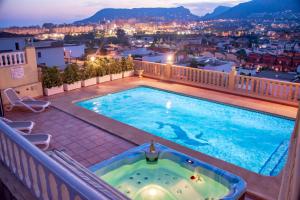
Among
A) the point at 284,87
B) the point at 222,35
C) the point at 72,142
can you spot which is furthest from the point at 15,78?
the point at 222,35

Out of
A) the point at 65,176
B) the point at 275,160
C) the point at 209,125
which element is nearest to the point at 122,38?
the point at 209,125

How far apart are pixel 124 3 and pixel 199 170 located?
22.9 meters

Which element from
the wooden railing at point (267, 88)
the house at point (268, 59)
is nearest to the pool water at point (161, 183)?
the wooden railing at point (267, 88)

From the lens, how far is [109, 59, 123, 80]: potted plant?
39.6ft

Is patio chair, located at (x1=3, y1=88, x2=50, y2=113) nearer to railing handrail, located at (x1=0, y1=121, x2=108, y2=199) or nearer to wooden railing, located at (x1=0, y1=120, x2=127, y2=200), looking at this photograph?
wooden railing, located at (x1=0, y1=120, x2=127, y2=200)

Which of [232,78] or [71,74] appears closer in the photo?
[232,78]

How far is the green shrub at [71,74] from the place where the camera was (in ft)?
33.5

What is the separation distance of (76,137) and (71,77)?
4.63 meters

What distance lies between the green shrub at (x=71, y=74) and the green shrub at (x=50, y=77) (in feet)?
1.35

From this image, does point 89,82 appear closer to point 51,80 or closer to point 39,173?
point 51,80

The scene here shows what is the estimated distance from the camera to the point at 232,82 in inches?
394

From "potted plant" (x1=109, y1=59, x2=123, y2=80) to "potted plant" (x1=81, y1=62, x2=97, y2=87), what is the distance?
0.99 m

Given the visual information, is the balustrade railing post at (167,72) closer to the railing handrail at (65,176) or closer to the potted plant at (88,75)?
the potted plant at (88,75)

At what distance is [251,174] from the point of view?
15.5 ft
